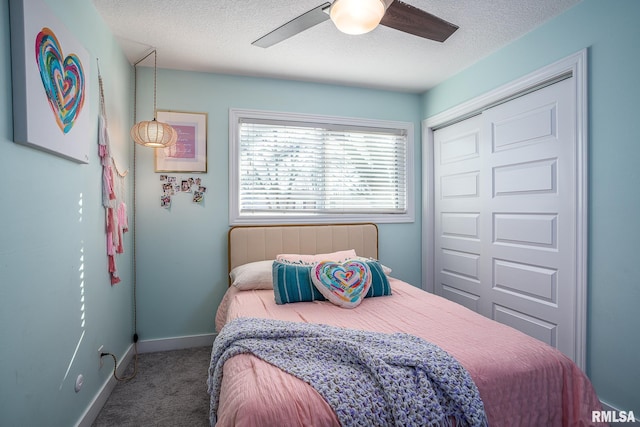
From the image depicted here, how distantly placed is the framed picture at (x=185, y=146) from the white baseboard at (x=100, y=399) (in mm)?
1632

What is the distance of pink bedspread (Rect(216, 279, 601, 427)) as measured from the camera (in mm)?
1150

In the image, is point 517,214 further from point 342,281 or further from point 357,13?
point 357,13

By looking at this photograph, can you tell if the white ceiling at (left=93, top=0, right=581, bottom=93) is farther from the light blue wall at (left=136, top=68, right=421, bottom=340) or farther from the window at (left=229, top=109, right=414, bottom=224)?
the window at (left=229, top=109, right=414, bottom=224)

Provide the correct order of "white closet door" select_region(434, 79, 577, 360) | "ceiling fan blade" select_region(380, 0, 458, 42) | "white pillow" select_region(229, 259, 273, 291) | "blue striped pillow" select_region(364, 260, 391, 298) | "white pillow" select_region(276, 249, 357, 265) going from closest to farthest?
"ceiling fan blade" select_region(380, 0, 458, 42), "white closet door" select_region(434, 79, 577, 360), "blue striped pillow" select_region(364, 260, 391, 298), "white pillow" select_region(229, 259, 273, 291), "white pillow" select_region(276, 249, 357, 265)

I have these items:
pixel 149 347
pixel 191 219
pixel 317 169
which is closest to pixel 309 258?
pixel 317 169

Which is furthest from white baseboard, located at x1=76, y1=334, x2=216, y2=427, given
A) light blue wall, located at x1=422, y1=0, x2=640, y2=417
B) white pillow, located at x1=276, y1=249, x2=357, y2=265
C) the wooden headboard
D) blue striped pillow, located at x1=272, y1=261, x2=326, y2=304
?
light blue wall, located at x1=422, y1=0, x2=640, y2=417

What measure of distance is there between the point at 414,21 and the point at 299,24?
0.63 metres

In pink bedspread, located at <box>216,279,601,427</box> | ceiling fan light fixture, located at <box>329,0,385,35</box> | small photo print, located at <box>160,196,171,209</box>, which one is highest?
ceiling fan light fixture, located at <box>329,0,385,35</box>

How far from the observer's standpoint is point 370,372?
1.29 meters

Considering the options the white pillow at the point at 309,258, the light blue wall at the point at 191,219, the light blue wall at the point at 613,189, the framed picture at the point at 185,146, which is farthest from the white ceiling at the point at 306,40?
the white pillow at the point at 309,258

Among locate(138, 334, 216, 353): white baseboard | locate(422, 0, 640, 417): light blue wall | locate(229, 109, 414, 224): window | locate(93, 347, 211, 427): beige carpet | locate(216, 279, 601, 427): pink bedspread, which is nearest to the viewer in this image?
locate(216, 279, 601, 427): pink bedspread

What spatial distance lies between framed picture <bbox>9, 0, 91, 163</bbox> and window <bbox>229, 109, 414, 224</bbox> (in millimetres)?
Answer: 1399

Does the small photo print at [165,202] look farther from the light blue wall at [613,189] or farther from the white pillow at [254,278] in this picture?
the light blue wall at [613,189]

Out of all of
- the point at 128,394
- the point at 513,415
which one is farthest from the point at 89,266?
the point at 513,415
